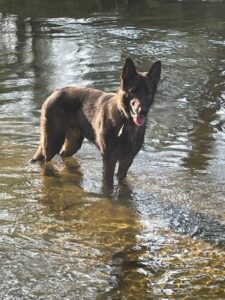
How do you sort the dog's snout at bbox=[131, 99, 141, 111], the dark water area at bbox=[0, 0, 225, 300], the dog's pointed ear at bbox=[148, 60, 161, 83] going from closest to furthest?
the dark water area at bbox=[0, 0, 225, 300]
the dog's snout at bbox=[131, 99, 141, 111]
the dog's pointed ear at bbox=[148, 60, 161, 83]

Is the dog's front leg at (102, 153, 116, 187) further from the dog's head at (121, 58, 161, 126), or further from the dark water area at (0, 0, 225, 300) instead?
the dog's head at (121, 58, 161, 126)

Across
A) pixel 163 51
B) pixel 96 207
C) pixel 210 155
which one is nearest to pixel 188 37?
pixel 163 51

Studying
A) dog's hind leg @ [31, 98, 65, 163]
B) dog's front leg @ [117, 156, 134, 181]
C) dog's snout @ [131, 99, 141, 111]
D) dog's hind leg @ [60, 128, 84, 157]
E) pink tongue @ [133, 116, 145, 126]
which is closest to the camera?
dog's snout @ [131, 99, 141, 111]

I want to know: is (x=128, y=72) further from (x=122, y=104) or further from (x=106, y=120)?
(x=106, y=120)

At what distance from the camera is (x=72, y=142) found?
7926mm

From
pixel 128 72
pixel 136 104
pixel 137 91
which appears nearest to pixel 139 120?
pixel 136 104

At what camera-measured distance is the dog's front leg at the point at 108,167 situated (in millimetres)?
6859

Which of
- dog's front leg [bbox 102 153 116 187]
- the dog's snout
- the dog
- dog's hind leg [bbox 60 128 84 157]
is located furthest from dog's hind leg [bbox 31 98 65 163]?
the dog's snout

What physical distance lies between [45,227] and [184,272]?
5.80ft

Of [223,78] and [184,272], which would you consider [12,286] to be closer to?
[184,272]

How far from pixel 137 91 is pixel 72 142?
6.81 feet

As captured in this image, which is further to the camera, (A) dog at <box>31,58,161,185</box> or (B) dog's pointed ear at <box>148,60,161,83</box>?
(B) dog's pointed ear at <box>148,60,161,83</box>

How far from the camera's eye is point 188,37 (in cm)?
1708

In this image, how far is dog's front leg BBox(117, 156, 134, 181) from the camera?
699 cm
